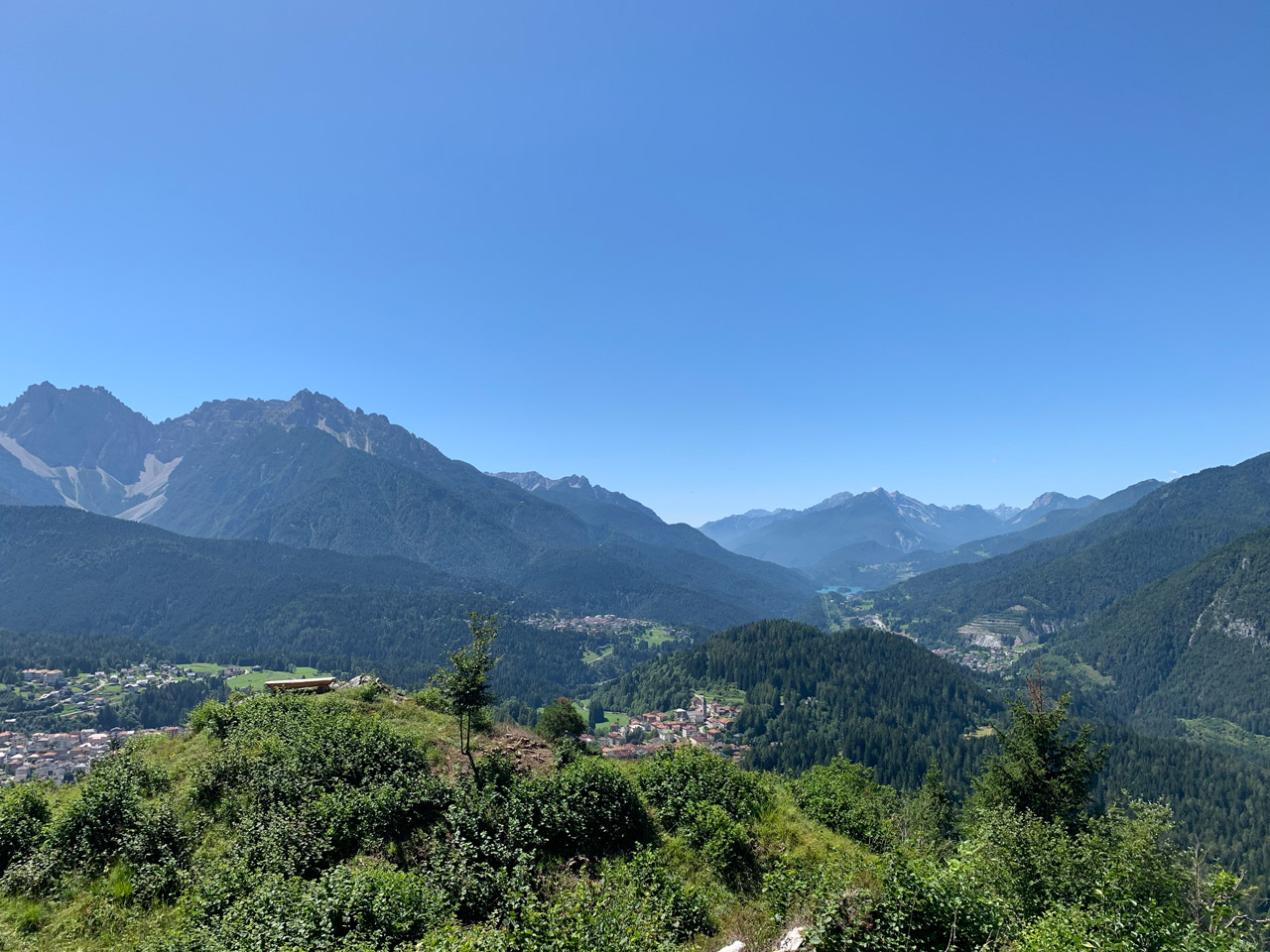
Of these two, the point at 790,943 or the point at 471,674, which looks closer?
the point at 790,943

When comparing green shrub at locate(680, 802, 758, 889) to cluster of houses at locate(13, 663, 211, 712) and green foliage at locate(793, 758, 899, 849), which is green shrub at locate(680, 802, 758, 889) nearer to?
green foliage at locate(793, 758, 899, 849)

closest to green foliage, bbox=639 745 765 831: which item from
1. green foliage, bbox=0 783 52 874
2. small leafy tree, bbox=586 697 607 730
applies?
green foliage, bbox=0 783 52 874

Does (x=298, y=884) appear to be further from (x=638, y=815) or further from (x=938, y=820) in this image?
(x=938, y=820)

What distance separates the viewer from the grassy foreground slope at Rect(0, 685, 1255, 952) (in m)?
10.4

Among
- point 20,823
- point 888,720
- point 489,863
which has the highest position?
point 20,823

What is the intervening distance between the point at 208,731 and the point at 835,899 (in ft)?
88.2

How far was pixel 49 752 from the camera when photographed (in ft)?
302

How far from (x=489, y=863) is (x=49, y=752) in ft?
428

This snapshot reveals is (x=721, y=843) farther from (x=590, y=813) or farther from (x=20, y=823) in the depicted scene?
(x=20, y=823)

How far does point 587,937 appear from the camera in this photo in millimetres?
9359

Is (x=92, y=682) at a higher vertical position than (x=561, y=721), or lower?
lower

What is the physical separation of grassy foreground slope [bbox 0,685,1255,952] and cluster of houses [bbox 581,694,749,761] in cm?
9402

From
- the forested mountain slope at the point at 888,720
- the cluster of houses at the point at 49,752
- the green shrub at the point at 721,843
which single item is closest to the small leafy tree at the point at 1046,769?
the green shrub at the point at 721,843

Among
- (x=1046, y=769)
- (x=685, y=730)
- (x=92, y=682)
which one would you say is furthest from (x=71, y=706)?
(x=1046, y=769)
